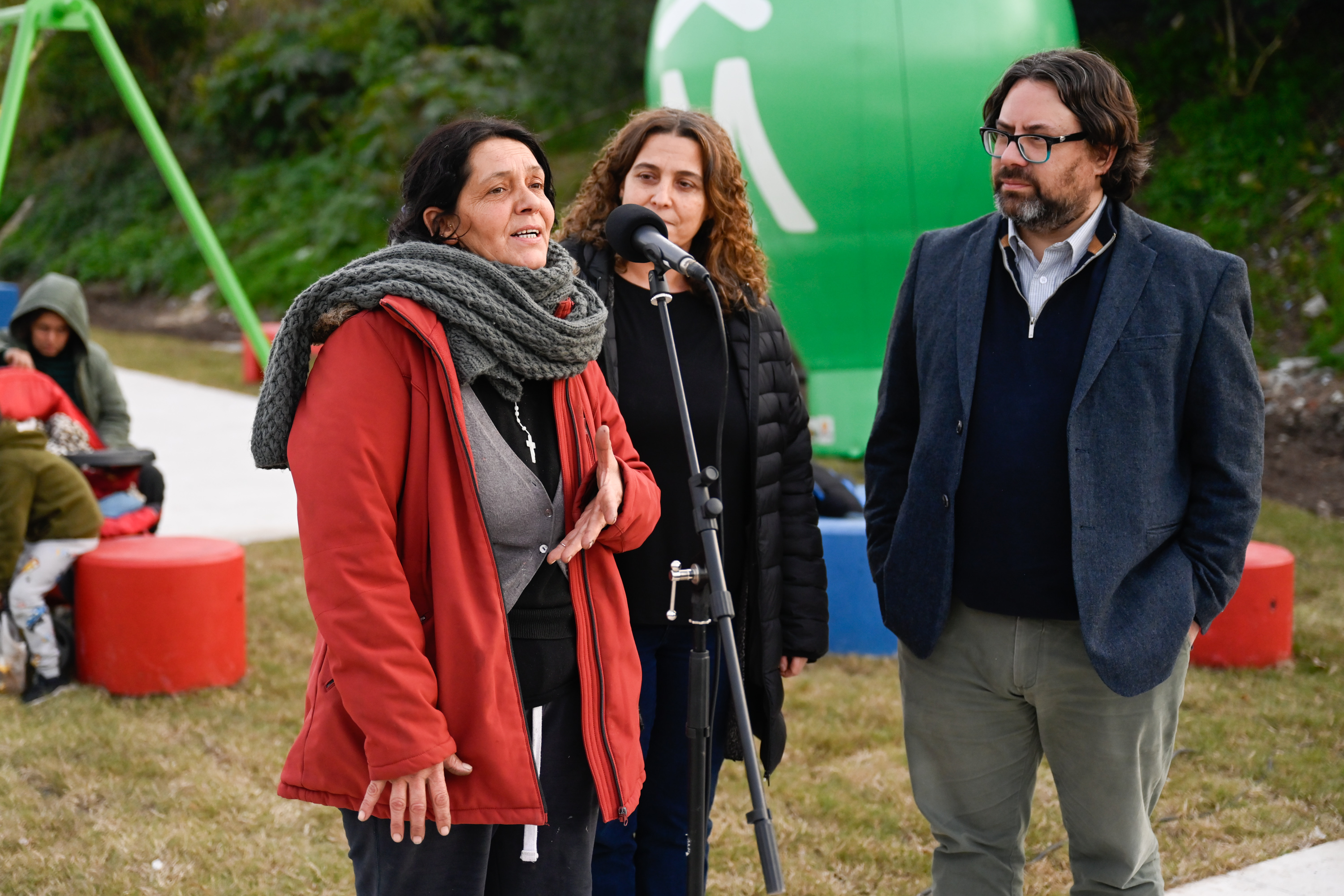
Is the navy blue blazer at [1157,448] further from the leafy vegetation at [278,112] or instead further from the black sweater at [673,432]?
the leafy vegetation at [278,112]

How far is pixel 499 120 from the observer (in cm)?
213

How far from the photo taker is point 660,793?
278 centimetres

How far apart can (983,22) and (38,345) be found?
15.0ft

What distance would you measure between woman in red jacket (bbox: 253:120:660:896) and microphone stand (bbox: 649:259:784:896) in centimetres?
11

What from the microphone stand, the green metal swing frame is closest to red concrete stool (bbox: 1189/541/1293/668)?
the microphone stand

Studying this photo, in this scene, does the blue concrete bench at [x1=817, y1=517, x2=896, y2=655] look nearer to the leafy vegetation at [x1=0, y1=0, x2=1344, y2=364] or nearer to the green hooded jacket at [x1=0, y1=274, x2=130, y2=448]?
the green hooded jacket at [x1=0, y1=274, x2=130, y2=448]

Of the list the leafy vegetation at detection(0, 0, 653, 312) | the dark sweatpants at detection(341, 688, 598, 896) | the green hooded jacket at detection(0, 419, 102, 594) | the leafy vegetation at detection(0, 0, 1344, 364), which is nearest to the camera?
the dark sweatpants at detection(341, 688, 598, 896)

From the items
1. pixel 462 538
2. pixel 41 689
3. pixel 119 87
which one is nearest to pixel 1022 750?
pixel 462 538

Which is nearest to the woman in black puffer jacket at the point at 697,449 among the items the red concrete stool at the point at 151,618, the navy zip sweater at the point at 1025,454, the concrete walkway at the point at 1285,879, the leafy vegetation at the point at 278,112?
the navy zip sweater at the point at 1025,454

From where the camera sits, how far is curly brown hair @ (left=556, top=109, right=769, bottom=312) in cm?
287

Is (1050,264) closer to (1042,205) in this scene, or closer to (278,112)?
(1042,205)

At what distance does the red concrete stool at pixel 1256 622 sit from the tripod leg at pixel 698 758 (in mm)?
Result: 3651

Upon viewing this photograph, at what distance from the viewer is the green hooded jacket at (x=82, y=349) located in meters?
5.43

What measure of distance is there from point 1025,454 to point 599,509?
36.7 inches
